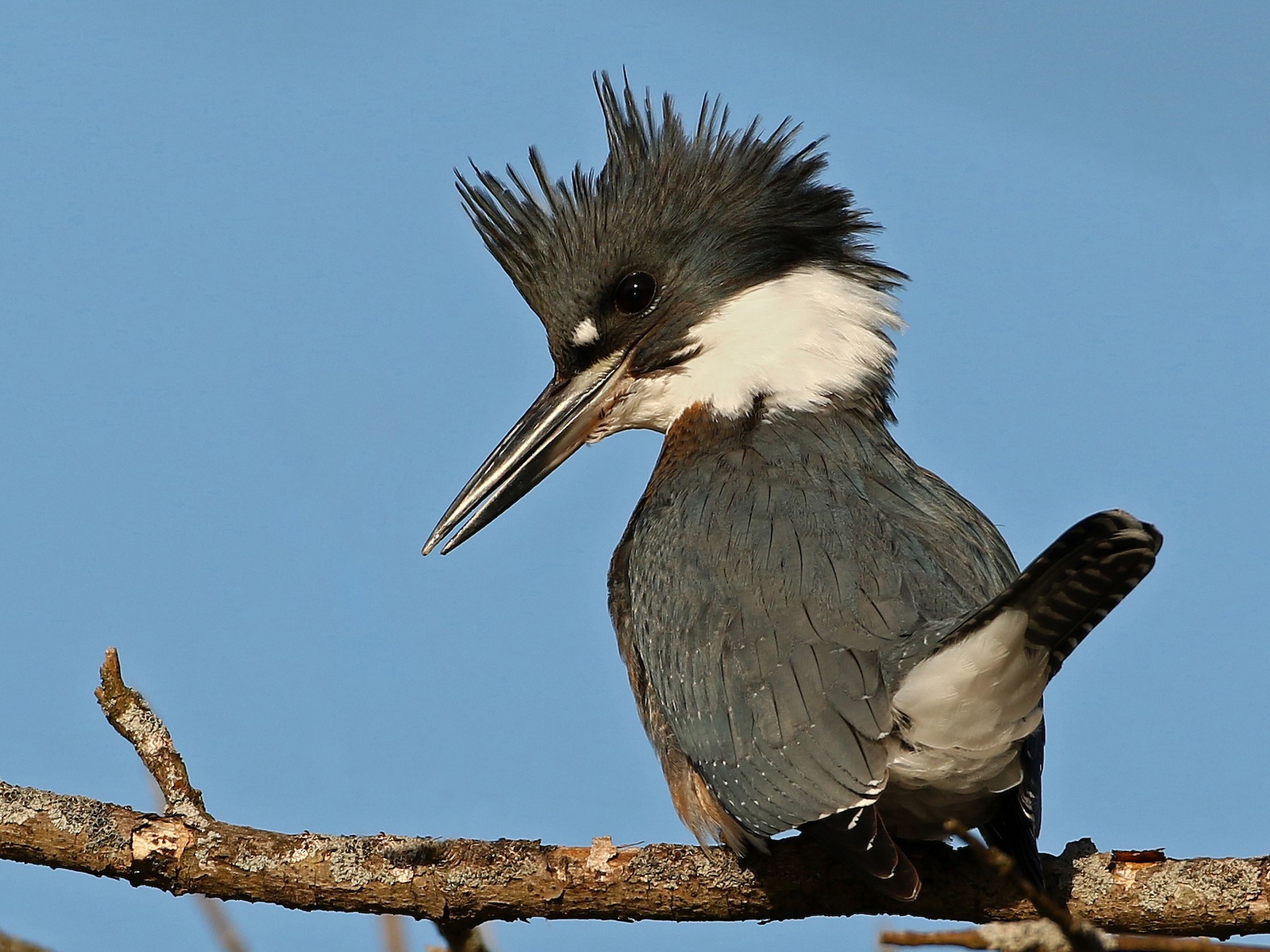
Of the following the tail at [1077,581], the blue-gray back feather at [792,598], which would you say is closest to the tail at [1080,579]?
the tail at [1077,581]

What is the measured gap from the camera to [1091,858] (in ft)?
10.5

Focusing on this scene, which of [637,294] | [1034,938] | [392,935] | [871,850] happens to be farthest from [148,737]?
[1034,938]

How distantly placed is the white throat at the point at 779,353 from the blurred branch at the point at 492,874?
150cm

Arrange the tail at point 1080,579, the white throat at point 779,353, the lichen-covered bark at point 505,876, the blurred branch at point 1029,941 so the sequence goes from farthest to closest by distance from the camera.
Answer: the white throat at point 779,353 → the lichen-covered bark at point 505,876 → the tail at point 1080,579 → the blurred branch at point 1029,941

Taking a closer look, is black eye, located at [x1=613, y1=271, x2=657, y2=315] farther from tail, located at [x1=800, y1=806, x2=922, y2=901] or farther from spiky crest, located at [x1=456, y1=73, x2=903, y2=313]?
tail, located at [x1=800, y1=806, x2=922, y2=901]

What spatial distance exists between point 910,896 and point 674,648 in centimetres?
88

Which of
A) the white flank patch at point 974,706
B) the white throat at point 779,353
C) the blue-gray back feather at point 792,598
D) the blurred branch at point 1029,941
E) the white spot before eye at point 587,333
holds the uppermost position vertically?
the white spot before eye at point 587,333

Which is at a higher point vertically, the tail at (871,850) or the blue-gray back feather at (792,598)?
the blue-gray back feather at (792,598)

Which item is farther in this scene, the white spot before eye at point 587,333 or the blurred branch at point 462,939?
the white spot before eye at point 587,333

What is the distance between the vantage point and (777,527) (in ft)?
11.5

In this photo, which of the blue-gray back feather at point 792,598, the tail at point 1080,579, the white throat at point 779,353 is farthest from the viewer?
the white throat at point 779,353

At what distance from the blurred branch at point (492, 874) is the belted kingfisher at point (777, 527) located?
142 mm

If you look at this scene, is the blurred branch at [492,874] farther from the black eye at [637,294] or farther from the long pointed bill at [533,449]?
the black eye at [637,294]

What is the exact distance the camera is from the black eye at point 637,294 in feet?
14.4
